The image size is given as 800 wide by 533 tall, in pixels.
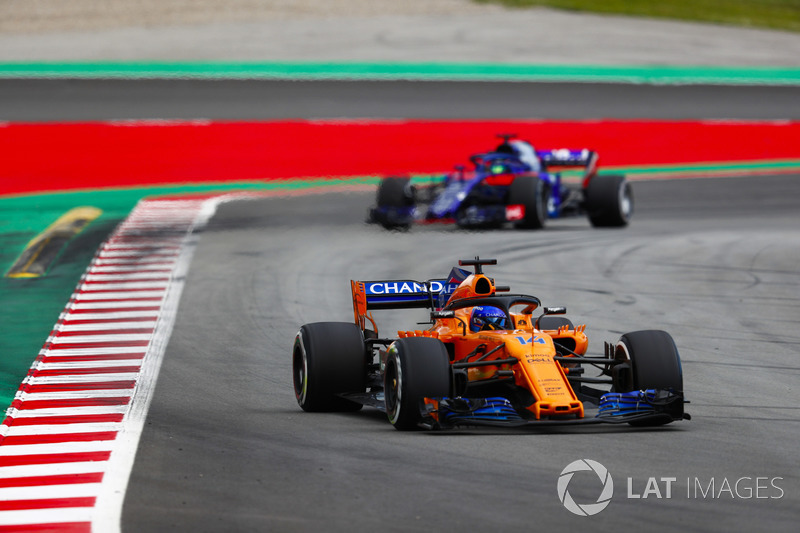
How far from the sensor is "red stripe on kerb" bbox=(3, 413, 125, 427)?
11.6 metres

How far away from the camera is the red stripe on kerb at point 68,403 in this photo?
12250 millimetres

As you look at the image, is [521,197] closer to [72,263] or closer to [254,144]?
[72,263]

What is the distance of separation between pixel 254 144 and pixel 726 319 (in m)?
19.3

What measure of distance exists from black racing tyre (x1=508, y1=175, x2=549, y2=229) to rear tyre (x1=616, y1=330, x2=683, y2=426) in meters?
13.8

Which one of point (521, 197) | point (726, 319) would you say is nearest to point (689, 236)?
point (521, 197)

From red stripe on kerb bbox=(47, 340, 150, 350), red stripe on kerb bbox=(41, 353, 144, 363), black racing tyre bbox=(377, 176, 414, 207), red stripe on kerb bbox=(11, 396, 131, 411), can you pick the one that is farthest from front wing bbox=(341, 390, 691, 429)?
black racing tyre bbox=(377, 176, 414, 207)

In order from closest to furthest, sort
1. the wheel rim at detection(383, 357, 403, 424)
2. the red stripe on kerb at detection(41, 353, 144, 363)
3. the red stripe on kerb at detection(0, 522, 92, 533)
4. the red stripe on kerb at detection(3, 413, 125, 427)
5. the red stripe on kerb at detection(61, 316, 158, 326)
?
1. the red stripe on kerb at detection(0, 522, 92, 533)
2. the wheel rim at detection(383, 357, 403, 424)
3. the red stripe on kerb at detection(3, 413, 125, 427)
4. the red stripe on kerb at detection(41, 353, 144, 363)
5. the red stripe on kerb at detection(61, 316, 158, 326)

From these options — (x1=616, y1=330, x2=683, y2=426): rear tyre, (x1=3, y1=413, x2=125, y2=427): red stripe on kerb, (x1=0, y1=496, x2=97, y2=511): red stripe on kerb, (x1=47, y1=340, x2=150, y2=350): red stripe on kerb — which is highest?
(x1=616, y1=330, x2=683, y2=426): rear tyre

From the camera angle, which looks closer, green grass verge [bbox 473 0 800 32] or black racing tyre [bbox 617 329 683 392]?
black racing tyre [bbox 617 329 683 392]

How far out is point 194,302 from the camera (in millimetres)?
18000

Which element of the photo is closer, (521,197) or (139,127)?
(521,197)

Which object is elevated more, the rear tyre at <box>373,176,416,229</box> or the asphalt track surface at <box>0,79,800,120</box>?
the asphalt track surface at <box>0,79,800,120</box>

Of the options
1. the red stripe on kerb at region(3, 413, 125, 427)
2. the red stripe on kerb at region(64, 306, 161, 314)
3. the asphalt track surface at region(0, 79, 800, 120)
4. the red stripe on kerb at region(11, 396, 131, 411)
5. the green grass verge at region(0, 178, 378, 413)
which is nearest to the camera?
the red stripe on kerb at region(3, 413, 125, 427)

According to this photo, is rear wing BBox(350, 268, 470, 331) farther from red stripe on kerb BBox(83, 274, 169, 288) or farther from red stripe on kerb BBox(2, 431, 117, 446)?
red stripe on kerb BBox(83, 274, 169, 288)
